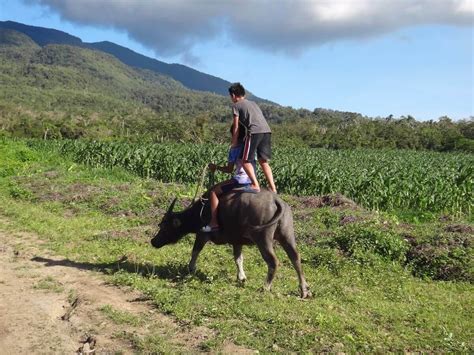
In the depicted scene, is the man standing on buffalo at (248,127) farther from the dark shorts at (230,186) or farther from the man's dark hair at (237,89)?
the dark shorts at (230,186)

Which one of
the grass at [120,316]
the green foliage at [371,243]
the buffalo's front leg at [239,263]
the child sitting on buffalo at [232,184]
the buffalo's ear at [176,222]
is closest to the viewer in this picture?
the grass at [120,316]

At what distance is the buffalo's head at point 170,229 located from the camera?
8070mm

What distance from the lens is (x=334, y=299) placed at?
22.9 feet

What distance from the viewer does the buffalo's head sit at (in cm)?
807

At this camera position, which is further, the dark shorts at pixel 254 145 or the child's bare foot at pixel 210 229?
the child's bare foot at pixel 210 229

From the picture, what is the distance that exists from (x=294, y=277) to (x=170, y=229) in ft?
7.35

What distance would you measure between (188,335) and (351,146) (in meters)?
58.2

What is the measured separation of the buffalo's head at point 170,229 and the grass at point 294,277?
450 mm

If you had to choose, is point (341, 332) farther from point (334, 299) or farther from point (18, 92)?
point (18, 92)

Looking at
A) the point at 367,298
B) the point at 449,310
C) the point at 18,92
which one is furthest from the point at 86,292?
the point at 18,92

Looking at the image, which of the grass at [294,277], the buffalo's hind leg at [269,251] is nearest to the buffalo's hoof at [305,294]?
the grass at [294,277]

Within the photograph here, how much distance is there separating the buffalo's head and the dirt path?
117 centimetres

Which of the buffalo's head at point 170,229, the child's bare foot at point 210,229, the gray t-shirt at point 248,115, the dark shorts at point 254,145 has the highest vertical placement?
the gray t-shirt at point 248,115

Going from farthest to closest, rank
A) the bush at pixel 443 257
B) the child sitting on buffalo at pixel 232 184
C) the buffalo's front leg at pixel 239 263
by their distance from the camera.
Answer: the bush at pixel 443 257 → the buffalo's front leg at pixel 239 263 → the child sitting on buffalo at pixel 232 184
